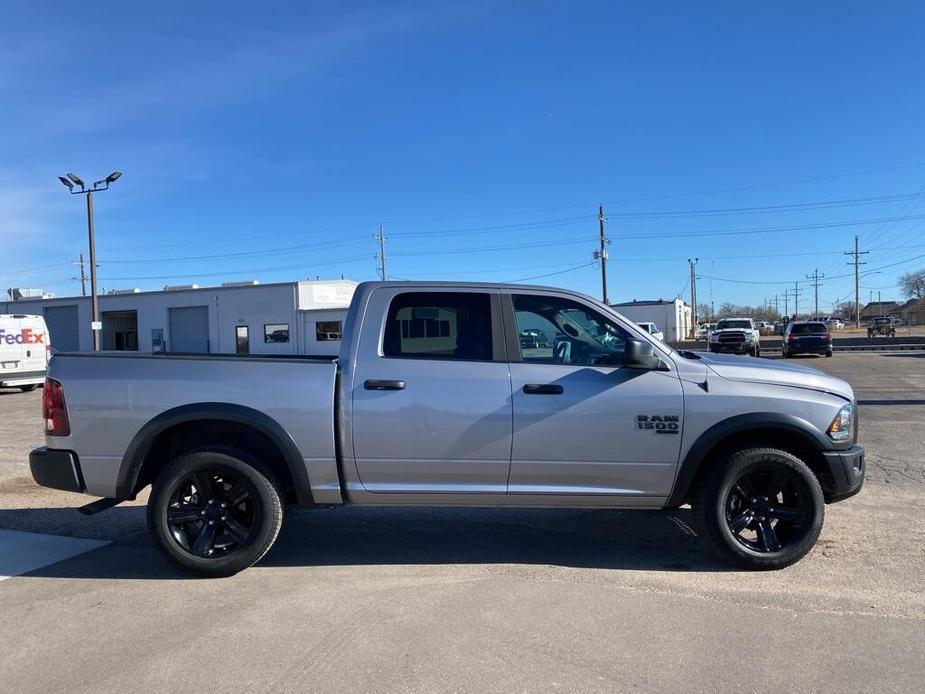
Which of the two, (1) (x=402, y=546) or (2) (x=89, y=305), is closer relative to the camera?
(1) (x=402, y=546)

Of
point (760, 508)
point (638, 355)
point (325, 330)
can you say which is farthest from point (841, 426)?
point (325, 330)

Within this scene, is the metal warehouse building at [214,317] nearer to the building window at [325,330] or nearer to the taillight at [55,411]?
the building window at [325,330]

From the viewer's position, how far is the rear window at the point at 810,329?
1172 inches

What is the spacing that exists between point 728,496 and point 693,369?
2.86ft

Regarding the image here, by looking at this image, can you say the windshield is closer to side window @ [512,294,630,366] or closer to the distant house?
side window @ [512,294,630,366]

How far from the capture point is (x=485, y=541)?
17.5 ft

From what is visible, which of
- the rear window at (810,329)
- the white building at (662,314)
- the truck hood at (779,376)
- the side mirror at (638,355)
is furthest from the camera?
the white building at (662,314)

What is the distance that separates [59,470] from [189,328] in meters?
45.0

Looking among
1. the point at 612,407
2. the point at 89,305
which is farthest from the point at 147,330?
the point at 612,407

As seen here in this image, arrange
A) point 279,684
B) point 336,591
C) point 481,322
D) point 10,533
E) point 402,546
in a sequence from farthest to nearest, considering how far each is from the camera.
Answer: point 10,533, point 402,546, point 481,322, point 336,591, point 279,684

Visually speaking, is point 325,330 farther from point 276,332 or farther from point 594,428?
point 594,428

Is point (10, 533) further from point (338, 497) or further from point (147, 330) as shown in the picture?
point (147, 330)

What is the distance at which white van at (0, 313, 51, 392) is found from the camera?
1858cm

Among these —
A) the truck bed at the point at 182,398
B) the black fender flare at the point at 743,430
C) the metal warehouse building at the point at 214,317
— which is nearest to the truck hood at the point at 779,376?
the black fender flare at the point at 743,430
